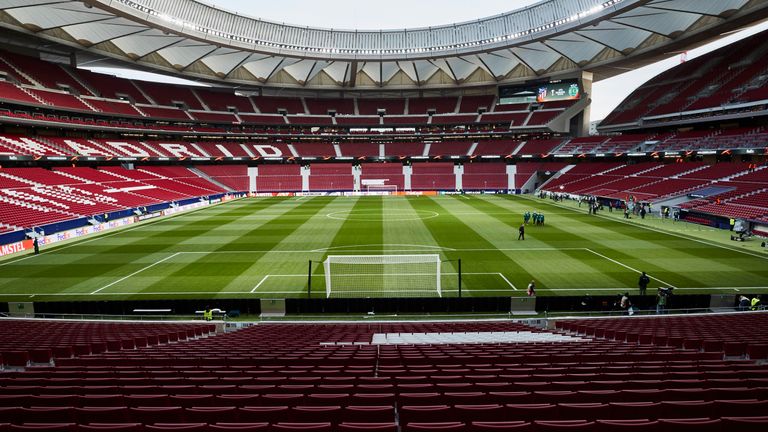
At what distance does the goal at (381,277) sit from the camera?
21.5 meters

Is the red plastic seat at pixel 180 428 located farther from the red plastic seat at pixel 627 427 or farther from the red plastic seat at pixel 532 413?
the red plastic seat at pixel 627 427

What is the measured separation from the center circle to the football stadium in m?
0.54

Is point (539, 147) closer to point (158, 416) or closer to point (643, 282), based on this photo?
point (643, 282)

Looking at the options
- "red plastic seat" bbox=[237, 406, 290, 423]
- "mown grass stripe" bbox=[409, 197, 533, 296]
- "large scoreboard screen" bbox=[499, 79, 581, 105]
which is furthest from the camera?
"large scoreboard screen" bbox=[499, 79, 581, 105]

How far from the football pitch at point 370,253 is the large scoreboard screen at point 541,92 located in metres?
45.3

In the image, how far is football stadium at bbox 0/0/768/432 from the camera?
539cm

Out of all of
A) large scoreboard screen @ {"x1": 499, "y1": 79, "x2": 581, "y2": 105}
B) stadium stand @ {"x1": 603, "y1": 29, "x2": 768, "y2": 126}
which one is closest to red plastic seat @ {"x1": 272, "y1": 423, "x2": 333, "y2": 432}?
stadium stand @ {"x1": 603, "y1": 29, "x2": 768, "y2": 126}

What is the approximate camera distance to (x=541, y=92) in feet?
276

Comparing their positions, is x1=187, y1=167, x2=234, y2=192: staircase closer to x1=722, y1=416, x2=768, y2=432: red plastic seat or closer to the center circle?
the center circle

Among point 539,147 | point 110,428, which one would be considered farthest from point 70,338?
point 539,147

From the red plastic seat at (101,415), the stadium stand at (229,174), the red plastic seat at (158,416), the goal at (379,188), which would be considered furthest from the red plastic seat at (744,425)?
the stadium stand at (229,174)

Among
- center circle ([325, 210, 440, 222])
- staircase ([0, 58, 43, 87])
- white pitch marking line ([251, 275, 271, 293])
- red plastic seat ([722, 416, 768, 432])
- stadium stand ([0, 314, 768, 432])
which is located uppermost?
staircase ([0, 58, 43, 87])

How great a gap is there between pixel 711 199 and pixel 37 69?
81.9 metres

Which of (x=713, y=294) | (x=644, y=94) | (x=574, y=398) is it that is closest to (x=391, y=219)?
(x=713, y=294)
